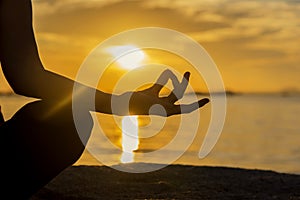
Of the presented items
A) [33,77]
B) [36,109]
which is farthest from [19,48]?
[36,109]

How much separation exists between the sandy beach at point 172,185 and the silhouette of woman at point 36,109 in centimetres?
368

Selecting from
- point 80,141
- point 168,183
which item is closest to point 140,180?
point 168,183

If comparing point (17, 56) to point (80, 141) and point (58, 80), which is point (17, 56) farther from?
point (80, 141)

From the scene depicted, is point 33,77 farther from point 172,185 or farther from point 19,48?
point 172,185

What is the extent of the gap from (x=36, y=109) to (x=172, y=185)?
5484mm

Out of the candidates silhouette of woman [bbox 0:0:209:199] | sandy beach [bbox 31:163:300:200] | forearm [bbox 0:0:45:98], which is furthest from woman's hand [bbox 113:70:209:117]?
sandy beach [bbox 31:163:300:200]

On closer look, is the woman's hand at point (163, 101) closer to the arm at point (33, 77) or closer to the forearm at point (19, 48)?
the arm at point (33, 77)

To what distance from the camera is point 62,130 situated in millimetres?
3238

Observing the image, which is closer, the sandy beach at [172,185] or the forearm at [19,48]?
the forearm at [19,48]

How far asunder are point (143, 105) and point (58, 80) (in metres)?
0.41

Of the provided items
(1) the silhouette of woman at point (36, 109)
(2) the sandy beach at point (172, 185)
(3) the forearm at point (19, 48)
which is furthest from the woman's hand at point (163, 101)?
(2) the sandy beach at point (172, 185)

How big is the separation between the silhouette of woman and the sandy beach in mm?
3679

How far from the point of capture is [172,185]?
27.7 ft

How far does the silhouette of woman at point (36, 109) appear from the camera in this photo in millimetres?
2893
